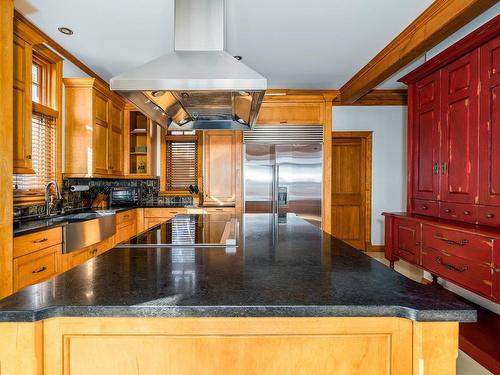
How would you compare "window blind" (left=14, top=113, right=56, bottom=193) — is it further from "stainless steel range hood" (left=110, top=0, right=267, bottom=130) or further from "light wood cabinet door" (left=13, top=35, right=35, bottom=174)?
"stainless steel range hood" (left=110, top=0, right=267, bottom=130)

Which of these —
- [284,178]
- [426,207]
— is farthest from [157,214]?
[426,207]

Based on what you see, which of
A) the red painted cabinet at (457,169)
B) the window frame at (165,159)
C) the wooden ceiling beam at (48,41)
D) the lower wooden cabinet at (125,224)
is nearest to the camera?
the red painted cabinet at (457,169)

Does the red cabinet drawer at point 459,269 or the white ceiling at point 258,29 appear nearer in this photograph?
the red cabinet drawer at point 459,269

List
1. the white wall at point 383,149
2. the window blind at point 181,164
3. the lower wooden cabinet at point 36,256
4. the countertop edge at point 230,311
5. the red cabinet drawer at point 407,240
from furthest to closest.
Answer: the white wall at point 383,149, the window blind at point 181,164, the red cabinet drawer at point 407,240, the lower wooden cabinet at point 36,256, the countertop edge at point 230,311

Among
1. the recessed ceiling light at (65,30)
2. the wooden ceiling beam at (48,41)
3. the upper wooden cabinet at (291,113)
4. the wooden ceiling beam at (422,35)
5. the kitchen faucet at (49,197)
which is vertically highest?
the recessed ceiling light at (65,30)

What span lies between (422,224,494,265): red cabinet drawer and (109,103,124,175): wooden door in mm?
3737

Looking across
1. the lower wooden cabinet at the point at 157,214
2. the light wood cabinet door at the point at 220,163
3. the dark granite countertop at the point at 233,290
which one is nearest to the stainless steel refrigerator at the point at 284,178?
the light wood cabinet door at the point at 220,163

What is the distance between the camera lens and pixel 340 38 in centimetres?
309

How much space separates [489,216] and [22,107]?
3.85 metres

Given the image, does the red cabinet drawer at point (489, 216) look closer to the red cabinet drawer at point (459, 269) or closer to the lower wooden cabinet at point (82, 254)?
the red cabinet drawer at point (459, 269)

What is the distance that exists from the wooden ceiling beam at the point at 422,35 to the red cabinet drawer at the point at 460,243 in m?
1.60

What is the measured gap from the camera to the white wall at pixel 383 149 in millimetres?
5422

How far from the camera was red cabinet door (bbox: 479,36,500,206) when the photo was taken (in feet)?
8.18

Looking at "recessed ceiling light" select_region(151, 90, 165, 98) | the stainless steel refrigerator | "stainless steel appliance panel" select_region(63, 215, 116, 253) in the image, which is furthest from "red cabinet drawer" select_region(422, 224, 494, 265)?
"stainless steel appliance panel" select_region(63, 215, 116, 253)
